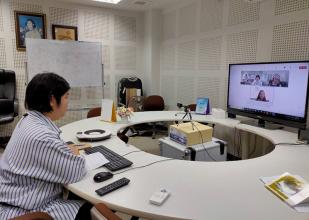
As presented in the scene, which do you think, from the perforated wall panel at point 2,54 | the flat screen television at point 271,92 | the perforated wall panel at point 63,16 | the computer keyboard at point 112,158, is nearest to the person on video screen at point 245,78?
the flat screen television at point 271,92

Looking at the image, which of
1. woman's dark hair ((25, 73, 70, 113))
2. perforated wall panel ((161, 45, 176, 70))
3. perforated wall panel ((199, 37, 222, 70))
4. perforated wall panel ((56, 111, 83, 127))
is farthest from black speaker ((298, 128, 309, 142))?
perforated wall panel ((56, 111, 83, 127))

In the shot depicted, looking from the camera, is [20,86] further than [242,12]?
Yes

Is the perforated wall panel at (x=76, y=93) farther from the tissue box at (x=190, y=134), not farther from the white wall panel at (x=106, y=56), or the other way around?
the tissue box at (x=190, y=134)

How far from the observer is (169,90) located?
16.2ft

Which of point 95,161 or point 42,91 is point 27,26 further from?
point 95,161

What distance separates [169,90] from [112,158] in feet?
11.6

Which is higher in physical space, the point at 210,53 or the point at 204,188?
the point at 210,53

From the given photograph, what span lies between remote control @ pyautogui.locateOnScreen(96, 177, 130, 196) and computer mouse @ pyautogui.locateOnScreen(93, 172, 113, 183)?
0.08 meters

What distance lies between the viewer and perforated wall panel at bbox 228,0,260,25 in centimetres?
305

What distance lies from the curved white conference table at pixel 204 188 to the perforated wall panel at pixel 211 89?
1979 mm

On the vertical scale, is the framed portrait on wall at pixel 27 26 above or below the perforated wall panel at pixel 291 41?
above

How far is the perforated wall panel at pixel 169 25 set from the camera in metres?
4.67

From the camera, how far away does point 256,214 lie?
100 centimetres

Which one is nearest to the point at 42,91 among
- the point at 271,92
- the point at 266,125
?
the point at 271,92
